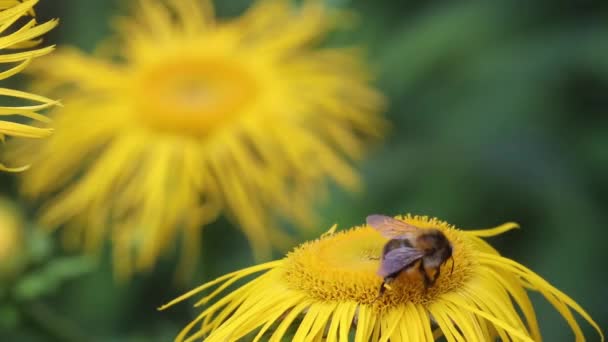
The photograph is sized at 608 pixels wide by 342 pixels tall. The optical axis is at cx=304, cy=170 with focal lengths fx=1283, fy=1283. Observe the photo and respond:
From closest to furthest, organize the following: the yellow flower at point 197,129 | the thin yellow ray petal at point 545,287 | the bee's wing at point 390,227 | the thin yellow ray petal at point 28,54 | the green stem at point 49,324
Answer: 1. the thin yellow ray petal at point 28,54
2. the thin yellow ray petal at point 545,287
3. the bee's wing at point 390,227
4. the green stem at point 49,324
5. the yellow flower at point 197,129

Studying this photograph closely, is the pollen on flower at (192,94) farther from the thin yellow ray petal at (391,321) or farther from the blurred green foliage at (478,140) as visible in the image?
the thin yellow ray petal at (391,321)

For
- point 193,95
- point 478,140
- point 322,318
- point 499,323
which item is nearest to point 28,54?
point 322,318

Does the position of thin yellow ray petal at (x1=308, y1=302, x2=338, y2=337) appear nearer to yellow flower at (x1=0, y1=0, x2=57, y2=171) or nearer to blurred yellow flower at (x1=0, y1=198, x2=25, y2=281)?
yellow flower at (x1=0, y1=0, x2=57, y2=171)

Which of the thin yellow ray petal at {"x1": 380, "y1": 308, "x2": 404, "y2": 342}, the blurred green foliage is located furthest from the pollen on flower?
the thin yellow ray petal at {"x1": 380, "y1": 308, "x2": 404, "y2": 342}

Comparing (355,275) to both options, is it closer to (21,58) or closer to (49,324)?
(21,58)

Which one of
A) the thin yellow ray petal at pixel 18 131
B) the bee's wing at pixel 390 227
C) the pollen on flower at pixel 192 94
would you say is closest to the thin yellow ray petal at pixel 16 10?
the thin yellow ray petal at pixel 18 131

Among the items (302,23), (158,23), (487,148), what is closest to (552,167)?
(487,148)

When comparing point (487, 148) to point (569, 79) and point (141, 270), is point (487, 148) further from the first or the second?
point (141, 270)
